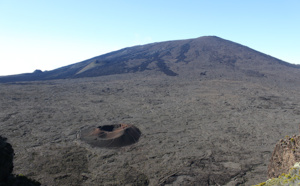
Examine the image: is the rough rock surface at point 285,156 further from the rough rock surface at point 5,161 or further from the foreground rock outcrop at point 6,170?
the rough rock surface at point 5,161

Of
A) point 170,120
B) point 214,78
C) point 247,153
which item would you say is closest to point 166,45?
point 214,78

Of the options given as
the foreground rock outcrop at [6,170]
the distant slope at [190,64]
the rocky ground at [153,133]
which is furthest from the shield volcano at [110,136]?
the distant slope at [190,64]

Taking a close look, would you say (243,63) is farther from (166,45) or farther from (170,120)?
(170,120)

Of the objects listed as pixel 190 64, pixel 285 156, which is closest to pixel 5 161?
pixel 285 156

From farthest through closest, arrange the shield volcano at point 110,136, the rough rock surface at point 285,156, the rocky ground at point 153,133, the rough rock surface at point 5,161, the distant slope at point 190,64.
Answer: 1. the distant slope at point 190,64
2. the shield volcano at point 110,136
3. the rocky ground at point 153,133
4. the rough rock surface at point 285,156
5. the rough rock surface at point 5,161

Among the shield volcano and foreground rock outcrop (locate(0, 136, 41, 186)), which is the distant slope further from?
foreground rock outcrop (locate(0, 136, 41, 186))

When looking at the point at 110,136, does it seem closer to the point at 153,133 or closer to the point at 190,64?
the point at 153,133
